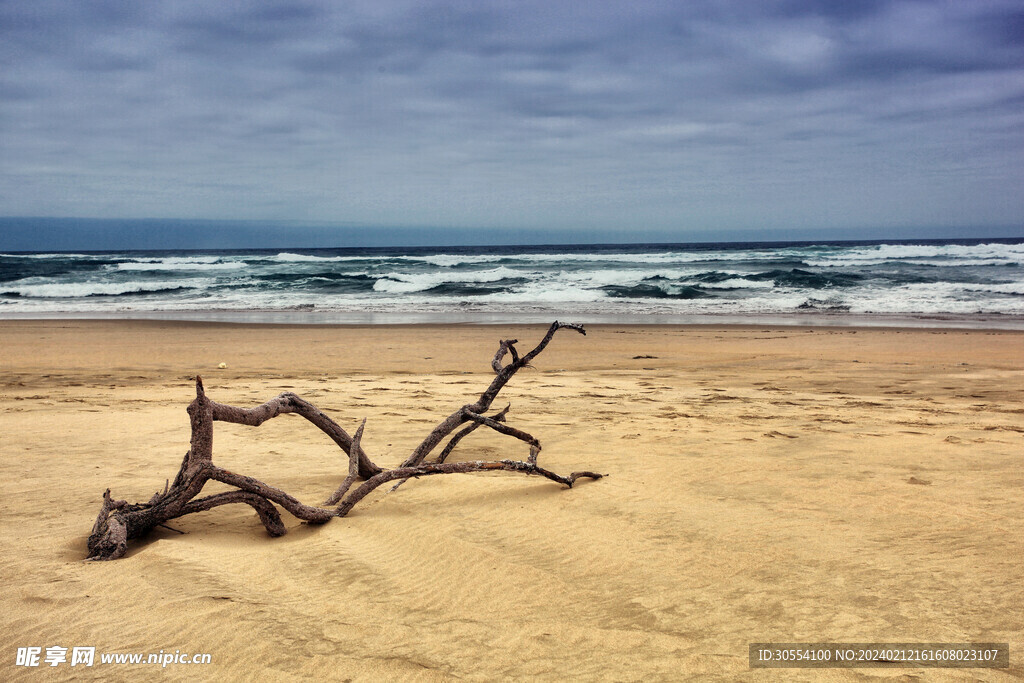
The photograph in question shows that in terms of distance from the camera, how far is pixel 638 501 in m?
3.97

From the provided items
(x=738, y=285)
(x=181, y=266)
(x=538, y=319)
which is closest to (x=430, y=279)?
(x=738, y=285)

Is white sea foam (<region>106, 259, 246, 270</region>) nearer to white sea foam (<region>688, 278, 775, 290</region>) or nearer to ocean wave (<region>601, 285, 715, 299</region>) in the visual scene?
ocean wave (<region>601, 285, 715, 299</region>)

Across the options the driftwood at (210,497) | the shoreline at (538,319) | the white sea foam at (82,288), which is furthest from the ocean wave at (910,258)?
the driftwood at (210,497)

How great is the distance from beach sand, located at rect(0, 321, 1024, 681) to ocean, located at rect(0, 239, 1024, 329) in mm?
11895

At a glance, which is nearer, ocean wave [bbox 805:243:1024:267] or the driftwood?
the driftwood

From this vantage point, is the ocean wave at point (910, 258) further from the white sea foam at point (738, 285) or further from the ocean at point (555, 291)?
the white sea foam at point (738, 285)

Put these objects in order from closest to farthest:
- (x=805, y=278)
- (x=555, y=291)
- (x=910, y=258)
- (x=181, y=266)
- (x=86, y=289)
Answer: (x=555, y=291), (x=805, y=278), (x=86, y=289), (x=910, y=258), (x=181, y=266)

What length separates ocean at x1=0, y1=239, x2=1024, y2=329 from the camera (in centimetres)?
1906

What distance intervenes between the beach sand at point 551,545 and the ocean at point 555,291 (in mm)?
11895

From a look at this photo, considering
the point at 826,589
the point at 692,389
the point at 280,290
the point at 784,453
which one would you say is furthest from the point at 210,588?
the point at 280,290

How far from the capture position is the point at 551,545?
3369 mm

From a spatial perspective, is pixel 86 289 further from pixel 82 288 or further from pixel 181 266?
pixel 181 266

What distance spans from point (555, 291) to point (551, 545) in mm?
23388

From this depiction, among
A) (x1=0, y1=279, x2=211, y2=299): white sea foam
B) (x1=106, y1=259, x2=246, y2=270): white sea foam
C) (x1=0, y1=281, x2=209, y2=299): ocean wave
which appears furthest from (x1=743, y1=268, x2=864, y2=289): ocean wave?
(x1=106, y1=259, x2=246, y2=270): white sea foam
